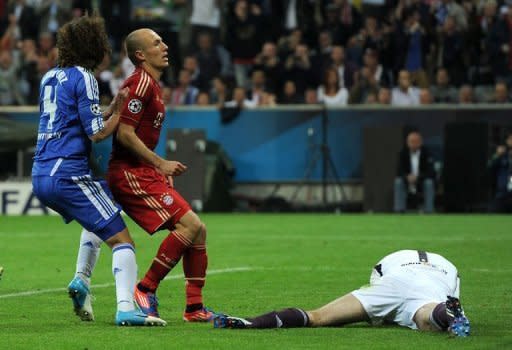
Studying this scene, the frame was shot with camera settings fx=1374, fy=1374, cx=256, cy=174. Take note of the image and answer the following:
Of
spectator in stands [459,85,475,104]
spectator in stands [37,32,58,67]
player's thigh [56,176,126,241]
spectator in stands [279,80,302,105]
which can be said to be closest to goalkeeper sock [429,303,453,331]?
player's thigh [56,176,126,241]

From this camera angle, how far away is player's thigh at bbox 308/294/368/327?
9.12 meters

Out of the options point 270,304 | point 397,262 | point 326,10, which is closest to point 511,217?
point 326,10

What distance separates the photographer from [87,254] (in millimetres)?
9977

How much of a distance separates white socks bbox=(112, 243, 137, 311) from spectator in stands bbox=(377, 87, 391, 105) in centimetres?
1641

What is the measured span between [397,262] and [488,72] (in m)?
17.9

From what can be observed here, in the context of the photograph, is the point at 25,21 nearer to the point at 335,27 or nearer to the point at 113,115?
the point at 335,27

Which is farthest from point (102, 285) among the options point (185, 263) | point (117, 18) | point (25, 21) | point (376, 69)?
point (25, 21)

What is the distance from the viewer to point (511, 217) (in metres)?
23.1

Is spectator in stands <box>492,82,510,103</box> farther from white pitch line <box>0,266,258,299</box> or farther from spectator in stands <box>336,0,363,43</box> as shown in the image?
white pitch line <box>0,266,258,299</box>

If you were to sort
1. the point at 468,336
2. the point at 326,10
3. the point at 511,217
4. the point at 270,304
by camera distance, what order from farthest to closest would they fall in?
the point at 326,10
the point at 511,217
the point at 270,304
the point at 468,336

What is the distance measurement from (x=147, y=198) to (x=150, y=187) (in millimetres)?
86

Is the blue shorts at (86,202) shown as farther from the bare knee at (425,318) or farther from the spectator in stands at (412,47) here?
the spectator in stands at (412,47)

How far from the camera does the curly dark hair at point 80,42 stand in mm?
9523

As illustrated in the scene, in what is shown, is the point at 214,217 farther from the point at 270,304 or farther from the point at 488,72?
the point at 270,304
